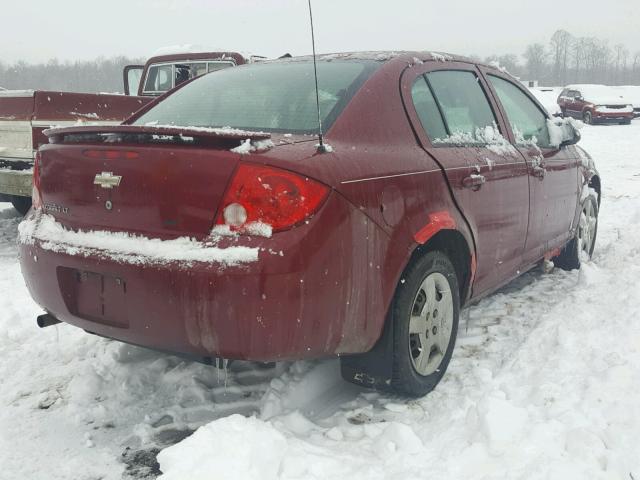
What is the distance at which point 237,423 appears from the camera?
7.47ft

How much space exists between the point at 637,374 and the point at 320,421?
4.82ft

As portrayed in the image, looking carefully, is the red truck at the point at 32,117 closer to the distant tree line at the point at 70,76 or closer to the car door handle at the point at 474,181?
the car door handle at the point at 474,181

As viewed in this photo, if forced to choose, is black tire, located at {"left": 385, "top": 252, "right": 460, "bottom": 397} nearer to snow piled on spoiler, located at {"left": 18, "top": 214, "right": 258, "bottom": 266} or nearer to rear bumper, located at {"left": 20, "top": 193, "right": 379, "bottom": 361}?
rear bumper, located at {"left": 20, "top": 193, "right": 379, "bottom": 361}

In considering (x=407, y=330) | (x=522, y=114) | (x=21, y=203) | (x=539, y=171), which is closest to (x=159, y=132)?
(x=407, y=330)

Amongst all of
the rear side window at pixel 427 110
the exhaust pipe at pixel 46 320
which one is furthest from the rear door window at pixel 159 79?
the exhaust pipe at pixel 46 320

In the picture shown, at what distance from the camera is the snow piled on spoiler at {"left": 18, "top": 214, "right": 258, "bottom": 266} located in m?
2.14

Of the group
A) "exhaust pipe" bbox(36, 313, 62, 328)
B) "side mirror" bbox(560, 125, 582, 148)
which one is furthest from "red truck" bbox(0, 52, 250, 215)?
"side mirror" bbox(560, 125, 582, 148)

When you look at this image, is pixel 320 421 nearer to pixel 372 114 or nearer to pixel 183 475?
pixel 183 475

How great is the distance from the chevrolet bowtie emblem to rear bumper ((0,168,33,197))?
381 centimetres

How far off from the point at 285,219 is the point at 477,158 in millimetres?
1488

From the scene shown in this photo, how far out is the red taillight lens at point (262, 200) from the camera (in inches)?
85.4

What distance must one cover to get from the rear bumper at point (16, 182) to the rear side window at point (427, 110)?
4152mm

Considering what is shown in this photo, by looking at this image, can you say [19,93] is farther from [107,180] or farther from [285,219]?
[285,219]

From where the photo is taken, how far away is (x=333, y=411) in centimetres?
280
